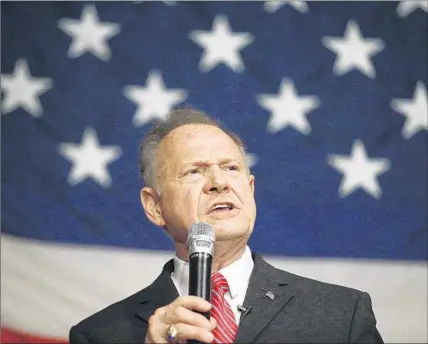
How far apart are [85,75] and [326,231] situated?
0.99 meters

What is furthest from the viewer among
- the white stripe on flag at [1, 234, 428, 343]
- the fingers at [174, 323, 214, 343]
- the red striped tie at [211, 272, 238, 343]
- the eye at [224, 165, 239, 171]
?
the white stripe on flag at [1, 234, 428, 343]

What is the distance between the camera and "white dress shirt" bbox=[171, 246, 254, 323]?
2.00 m

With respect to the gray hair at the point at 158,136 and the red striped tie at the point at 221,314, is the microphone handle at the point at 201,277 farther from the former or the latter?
the gray hair at the point at 158,136

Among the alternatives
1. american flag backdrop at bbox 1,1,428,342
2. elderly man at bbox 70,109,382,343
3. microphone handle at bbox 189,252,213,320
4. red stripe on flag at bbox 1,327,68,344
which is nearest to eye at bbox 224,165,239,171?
elderly man at bbox 70,109,382,343

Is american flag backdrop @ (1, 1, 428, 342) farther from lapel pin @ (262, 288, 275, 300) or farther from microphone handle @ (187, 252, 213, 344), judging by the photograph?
microphone handle @ (187, 252, 213, 344)

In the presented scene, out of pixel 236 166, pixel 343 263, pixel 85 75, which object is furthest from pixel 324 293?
pixel 85 75

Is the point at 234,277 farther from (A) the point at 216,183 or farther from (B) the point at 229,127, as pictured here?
(B) the point at 229,127

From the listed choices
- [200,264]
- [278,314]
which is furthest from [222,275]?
[200,264]

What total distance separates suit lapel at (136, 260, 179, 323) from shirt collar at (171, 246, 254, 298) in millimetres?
28

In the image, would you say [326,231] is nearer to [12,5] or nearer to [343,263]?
[343,263]

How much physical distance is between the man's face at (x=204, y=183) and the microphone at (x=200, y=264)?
32 centimetres

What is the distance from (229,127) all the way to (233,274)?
1004mm

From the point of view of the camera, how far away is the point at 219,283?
6.47 ft

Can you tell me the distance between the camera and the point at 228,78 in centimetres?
304
